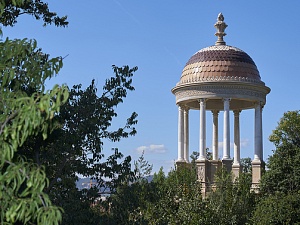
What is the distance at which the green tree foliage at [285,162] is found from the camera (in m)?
43.9

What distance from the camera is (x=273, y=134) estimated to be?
5025 centimetres

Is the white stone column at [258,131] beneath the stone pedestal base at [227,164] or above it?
above

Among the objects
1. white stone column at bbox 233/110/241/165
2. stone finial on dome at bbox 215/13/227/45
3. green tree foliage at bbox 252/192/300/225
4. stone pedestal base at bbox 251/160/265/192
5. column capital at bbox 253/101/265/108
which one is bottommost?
green tree foliage at bbox 252/192/300/225

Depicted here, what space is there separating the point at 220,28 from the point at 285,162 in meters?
14.5

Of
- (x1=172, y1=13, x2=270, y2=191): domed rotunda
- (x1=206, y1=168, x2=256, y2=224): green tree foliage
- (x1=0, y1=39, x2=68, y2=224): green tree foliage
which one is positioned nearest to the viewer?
(x1=0, y1=39, x2=68, y2=224): green tree foliage

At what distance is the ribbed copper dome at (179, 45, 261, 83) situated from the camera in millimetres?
49812

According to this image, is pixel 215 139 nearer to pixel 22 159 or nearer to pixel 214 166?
pixel 214 166

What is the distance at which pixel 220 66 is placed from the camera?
164 feet

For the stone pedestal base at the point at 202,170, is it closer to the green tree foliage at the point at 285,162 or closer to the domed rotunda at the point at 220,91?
the domed rotunda at the point at 220,91

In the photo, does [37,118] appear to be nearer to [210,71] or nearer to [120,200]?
[120,200]

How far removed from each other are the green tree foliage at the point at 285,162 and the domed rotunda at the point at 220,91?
352 centimetres

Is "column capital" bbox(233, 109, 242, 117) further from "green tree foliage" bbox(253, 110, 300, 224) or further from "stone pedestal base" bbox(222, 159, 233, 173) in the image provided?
"stone pedestal base" bbox(222, 159, 233, 173)

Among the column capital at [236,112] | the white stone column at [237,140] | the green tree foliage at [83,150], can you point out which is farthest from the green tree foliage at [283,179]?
the green tree foliage at [83,150]

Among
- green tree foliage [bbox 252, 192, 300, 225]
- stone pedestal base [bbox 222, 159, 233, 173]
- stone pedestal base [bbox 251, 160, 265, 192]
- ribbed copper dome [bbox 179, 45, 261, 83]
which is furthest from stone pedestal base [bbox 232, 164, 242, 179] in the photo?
green tree foliage [bbox 252, 192, 300, 225]
